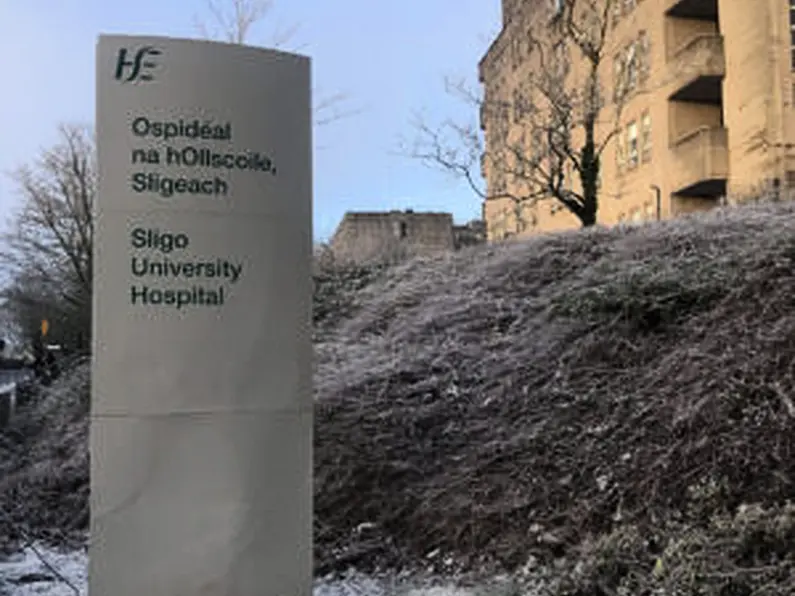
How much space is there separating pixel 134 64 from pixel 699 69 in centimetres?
2860

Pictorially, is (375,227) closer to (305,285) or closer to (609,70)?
(609,70)

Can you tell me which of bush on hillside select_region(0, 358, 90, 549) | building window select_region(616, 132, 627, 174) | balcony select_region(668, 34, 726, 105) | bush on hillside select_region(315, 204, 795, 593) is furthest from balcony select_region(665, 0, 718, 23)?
bush on hillside select_region(315, 204, 795, 593)

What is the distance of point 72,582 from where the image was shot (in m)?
7.67

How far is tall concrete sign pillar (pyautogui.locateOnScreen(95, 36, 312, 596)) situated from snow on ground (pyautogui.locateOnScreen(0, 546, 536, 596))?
1493mm

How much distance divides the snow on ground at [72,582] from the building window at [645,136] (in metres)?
29.7

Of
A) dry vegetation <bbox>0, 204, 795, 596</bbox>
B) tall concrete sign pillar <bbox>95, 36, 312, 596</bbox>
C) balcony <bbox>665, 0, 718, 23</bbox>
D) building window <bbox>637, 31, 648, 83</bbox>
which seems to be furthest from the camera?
building window <bbox>637, 31, 648, 83</bbox>

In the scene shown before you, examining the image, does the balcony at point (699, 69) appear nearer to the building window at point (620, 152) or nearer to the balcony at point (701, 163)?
the balcony at point (701, 163)

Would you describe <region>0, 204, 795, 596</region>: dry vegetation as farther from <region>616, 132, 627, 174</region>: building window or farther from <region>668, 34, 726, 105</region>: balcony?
<region>616, 132, 627, 174</region>: building window

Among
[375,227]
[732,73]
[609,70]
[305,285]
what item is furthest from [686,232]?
[375,227]

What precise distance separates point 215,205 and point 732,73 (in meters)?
28.1

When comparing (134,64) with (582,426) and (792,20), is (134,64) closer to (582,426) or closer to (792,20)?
(582,426)

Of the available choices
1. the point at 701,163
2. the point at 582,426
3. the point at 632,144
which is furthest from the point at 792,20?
the point at 582,426

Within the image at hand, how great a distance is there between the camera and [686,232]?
1106 centimetres

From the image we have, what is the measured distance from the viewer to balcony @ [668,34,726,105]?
3111cm
